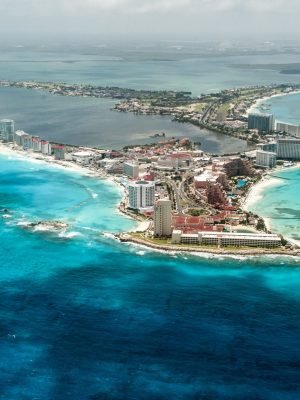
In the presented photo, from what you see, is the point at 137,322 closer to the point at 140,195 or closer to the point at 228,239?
the point at 228,239

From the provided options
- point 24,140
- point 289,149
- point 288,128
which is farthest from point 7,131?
point 288,128

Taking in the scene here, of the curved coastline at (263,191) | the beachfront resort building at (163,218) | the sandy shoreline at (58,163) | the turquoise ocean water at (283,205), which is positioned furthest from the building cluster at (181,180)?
the turquoise ocean water at (283,205)

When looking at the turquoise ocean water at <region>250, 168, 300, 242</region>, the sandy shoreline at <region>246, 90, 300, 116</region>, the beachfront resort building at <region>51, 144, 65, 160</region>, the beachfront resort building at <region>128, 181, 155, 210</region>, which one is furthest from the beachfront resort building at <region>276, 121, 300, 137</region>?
the beachfront resort building at <region>128, 181, 155, 210</region>

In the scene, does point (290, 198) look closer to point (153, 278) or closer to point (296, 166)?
point (296, 166)

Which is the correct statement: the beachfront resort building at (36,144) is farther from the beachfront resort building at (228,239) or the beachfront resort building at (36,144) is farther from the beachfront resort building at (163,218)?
the beachfront resort building at (228,239)

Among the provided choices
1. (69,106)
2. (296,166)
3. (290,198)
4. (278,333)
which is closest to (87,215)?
(290,198)
